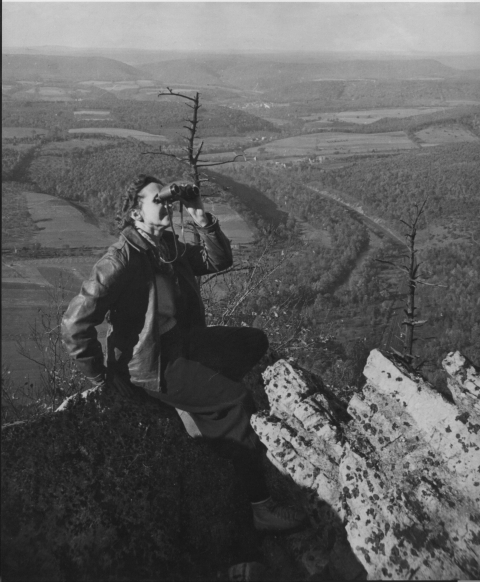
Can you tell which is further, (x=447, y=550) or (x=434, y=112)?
(x=434, y=112)

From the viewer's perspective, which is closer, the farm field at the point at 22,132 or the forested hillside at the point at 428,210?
the farm field at the point at 22,132

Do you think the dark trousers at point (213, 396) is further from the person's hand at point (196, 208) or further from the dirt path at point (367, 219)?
the dirt path at point (367, 219)

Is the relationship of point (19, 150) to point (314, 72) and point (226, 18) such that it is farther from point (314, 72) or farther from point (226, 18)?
point (314, 72)

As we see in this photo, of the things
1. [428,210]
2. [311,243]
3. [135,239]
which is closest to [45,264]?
[311,243]

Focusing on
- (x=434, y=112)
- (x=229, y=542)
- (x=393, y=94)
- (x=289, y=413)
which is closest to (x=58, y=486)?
(x=229, y=542)

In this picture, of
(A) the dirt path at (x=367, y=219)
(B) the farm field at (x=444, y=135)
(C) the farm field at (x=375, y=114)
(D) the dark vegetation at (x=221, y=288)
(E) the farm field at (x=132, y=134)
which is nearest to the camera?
(D) the dark vegetation at (x=221, y=288)

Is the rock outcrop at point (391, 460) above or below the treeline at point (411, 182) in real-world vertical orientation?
below

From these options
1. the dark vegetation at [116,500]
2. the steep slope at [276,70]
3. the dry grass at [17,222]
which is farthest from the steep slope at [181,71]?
the dark vegetation at [116,500]
